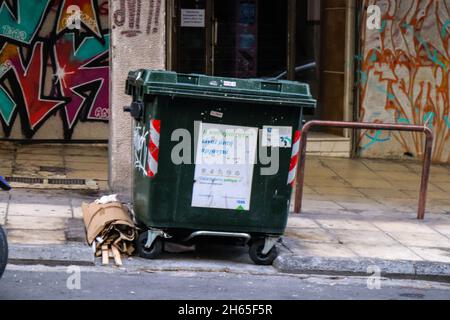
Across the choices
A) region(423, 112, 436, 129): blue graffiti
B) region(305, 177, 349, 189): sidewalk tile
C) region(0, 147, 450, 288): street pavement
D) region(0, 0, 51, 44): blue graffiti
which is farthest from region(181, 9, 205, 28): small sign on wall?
region(423, 112, 436, 129): blue graffiti

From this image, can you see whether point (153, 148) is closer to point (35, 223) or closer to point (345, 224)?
point (35, 223)

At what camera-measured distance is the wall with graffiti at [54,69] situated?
1372cm

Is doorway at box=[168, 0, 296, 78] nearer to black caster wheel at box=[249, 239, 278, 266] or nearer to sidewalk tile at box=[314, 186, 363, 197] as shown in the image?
sidewalk tile at box=[314, 186, 363, 197]

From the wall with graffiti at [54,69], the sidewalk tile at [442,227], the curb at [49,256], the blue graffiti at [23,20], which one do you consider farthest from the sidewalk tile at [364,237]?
the blue graffiti at [23,20]

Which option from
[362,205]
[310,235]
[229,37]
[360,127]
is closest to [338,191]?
[362,205]

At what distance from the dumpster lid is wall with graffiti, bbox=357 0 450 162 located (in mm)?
5934

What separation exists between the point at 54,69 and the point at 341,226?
5.47 metres

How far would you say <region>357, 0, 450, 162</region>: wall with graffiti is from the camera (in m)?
14.2

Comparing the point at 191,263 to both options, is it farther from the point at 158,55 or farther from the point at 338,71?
the point at 338,71

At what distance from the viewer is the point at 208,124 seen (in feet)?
27.4

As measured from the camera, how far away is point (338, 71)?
1448cm

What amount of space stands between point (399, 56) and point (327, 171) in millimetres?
2125

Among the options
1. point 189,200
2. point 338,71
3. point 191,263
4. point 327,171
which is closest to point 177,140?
point 189,200

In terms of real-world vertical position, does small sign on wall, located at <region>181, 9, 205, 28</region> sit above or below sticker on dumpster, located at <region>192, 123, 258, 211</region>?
above
